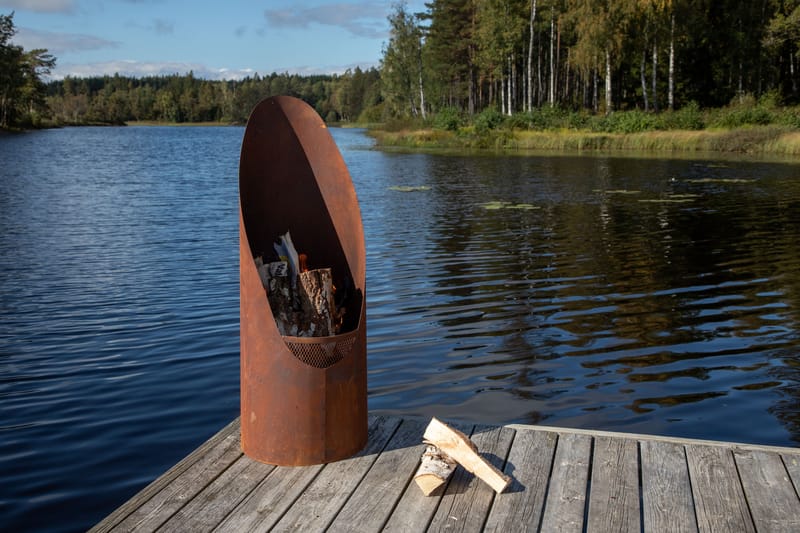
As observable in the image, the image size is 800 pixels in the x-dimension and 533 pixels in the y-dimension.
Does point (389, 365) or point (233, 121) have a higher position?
point (233, 121)

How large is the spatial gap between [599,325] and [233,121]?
148 m

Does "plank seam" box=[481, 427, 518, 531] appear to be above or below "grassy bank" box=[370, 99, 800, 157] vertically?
below

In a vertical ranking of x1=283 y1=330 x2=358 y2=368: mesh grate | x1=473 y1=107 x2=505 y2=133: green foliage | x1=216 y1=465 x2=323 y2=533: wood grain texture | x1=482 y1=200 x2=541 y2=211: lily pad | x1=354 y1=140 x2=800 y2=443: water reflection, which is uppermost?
x1=473 y1=107 x2=505 y2=133: green foliage

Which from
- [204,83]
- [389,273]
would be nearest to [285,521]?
[389,273]

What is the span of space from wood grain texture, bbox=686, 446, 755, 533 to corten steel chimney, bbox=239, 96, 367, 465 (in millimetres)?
1595

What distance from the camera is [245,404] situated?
12.1 ft

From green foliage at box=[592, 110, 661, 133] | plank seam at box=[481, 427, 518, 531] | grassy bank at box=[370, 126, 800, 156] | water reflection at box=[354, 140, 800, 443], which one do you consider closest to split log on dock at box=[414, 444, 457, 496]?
plank seam at box=[481, 427, 518, 531]

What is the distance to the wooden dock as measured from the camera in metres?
2.99

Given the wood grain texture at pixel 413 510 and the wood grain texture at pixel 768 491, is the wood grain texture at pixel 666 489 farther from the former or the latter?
the wood grain texture at pixel 413 510

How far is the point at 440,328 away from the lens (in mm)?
7816

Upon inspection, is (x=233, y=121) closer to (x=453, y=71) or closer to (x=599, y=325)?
(x=453, y=71)

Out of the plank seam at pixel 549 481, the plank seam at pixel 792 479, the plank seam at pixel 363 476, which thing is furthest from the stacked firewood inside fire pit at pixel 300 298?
the plank seam at pixel 792 479

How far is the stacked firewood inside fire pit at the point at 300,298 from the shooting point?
3943mm

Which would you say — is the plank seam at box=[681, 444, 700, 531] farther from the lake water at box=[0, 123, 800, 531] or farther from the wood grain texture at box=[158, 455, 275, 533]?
the wood grain texture at box=[158, 455, 275, 533]
